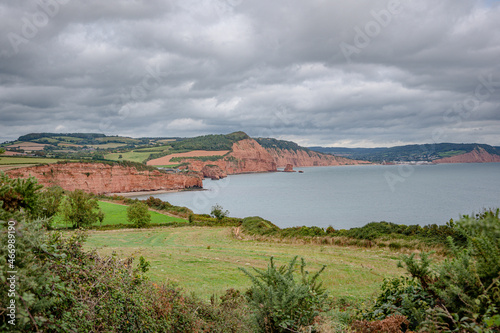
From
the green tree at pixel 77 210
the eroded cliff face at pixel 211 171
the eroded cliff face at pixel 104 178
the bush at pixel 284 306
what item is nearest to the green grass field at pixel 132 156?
the eroded cliff face at pixel 211 171

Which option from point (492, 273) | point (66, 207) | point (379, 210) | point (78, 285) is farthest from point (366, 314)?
point (379, 210)

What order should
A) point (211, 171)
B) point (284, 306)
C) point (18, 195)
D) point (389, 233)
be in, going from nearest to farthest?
1. point (18, 195)
2. point (284, 306)
3. point (389, 233)
4. point (211, 171)

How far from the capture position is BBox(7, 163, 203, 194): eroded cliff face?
304 feet

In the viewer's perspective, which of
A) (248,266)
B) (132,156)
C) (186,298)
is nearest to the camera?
(186,298)

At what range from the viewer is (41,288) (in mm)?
3947

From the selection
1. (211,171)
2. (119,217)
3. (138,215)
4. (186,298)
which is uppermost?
(186,298)

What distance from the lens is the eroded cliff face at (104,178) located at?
9254cm

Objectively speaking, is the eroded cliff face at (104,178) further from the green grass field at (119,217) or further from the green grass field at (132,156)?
the green grass field at (132,156)

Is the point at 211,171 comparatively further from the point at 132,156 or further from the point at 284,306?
the point at 284,306

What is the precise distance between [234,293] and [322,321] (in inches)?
184

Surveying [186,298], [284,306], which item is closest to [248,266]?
[186,298]

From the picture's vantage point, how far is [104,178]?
111 metres

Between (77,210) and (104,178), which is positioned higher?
(104,178)

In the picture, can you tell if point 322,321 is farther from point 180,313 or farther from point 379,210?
point 379,210
